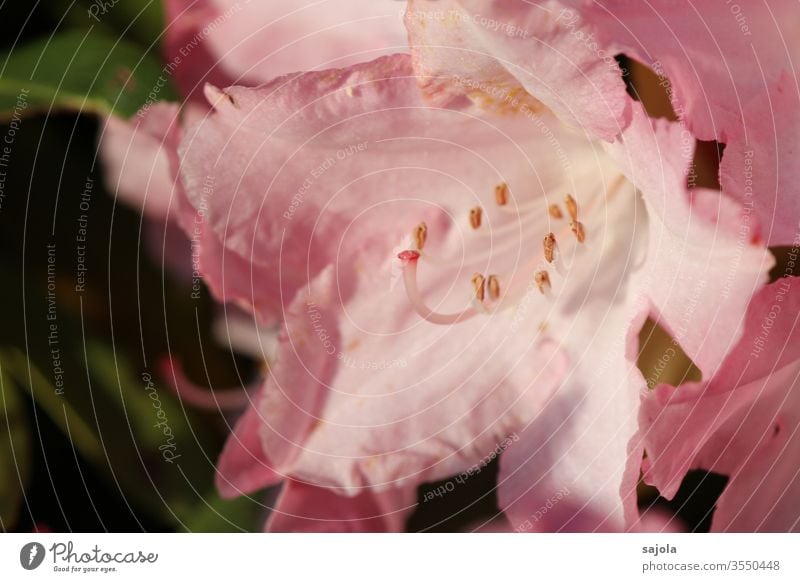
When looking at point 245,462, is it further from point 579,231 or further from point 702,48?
point 702,48

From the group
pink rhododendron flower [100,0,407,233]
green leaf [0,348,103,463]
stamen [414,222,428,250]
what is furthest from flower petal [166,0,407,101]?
green leaf [0,348,103,463]

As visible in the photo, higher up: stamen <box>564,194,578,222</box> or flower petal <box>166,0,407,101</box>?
flower petal <box>166,0,407,101</box>

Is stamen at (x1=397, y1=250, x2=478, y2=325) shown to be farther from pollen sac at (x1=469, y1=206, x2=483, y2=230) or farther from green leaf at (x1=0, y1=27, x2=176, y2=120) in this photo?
green leaf at (x1=0, y1=27, x2=176, y2=120)

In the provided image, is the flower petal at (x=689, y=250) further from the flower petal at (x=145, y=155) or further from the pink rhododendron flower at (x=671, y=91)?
the flower petal at (x=145, y=155)

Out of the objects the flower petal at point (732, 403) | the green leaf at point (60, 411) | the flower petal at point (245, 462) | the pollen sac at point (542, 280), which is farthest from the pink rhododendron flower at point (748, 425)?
the green leaf at point (60, 411)

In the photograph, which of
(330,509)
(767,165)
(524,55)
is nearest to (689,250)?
(767,165)
